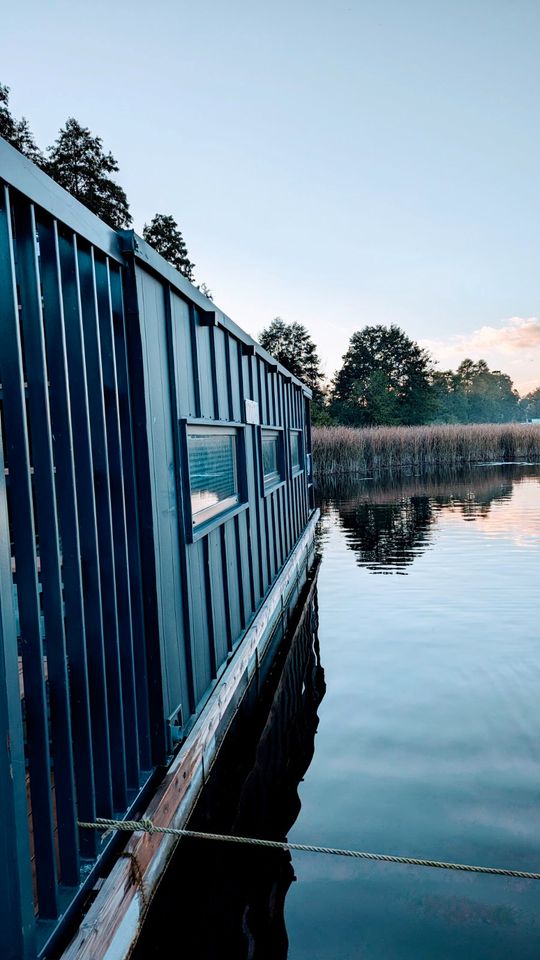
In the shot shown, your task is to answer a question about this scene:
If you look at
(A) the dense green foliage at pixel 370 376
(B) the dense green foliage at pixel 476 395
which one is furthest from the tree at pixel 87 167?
(B) the dense green foliage at pixel 476 395

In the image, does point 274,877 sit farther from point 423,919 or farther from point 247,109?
point 247,109

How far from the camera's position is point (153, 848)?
2811 millimetres

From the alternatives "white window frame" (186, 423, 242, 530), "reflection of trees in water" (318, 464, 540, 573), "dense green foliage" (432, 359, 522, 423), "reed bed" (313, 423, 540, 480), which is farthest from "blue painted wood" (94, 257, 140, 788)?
"dense green foliage" (432, 359, 522, 423)

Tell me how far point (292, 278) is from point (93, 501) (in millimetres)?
28478

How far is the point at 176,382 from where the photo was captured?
148 inches

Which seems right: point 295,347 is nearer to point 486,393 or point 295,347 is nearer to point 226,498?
point 226,498

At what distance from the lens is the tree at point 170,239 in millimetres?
47219

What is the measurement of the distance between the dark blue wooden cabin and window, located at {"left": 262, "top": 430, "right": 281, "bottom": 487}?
3.11 m

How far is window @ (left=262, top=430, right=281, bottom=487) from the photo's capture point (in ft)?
26.3

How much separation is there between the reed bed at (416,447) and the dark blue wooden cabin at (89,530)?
85.3 feet

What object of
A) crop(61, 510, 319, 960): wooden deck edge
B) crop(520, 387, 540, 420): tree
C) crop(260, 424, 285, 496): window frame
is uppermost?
crop(520, 387, 540, 420): tree

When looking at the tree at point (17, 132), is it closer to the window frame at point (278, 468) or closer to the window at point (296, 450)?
the window at point (296, 450)

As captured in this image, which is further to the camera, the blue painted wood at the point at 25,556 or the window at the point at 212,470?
the window at the point at 212,470

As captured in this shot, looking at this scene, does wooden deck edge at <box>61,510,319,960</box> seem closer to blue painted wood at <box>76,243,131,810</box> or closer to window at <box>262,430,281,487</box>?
blue painted wood at <box>76,243,131,810</box>
